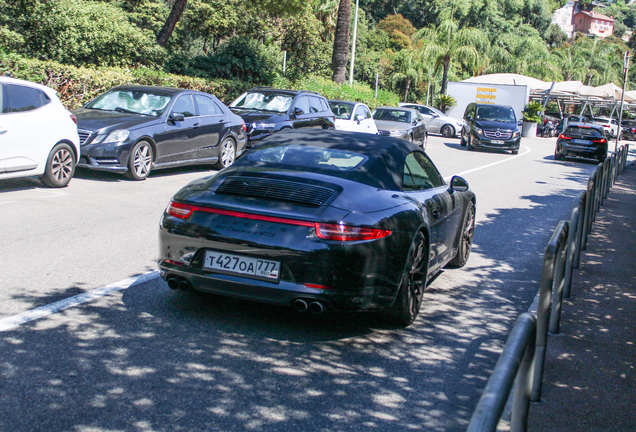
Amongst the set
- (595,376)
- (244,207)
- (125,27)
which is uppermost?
(125,27)

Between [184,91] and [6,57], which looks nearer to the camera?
[184,91]

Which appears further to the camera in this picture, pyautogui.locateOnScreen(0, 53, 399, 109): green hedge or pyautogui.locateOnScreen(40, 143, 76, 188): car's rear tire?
pyautogui.locateOnScreen(0, 53, 399, 109): green hedge

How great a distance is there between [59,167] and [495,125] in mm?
19386

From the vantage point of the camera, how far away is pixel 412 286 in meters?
5.23

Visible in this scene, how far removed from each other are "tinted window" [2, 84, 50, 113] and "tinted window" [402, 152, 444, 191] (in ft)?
21.7

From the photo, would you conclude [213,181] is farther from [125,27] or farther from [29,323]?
[125,27]

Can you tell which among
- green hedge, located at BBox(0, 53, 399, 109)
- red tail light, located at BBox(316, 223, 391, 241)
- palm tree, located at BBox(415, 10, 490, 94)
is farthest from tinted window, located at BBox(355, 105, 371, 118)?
palm tree, located at BBox(415, 10, 490, 94)

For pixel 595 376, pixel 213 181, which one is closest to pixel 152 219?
pixel 213 181

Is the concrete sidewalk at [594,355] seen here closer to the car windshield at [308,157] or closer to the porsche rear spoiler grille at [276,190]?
the porsche rear spoiler grille at [276,190]

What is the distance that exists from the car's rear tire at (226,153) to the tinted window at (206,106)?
654 millimetres

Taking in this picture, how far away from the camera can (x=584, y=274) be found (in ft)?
24.3

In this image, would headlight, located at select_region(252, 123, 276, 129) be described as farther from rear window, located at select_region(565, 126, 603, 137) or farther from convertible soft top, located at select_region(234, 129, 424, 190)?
rear window, located at select_region(565, 126, 603, 137)

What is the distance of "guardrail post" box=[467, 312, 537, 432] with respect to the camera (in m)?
1.89

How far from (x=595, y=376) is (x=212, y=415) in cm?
251
